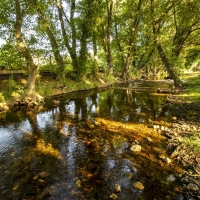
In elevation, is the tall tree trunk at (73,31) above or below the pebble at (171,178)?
above

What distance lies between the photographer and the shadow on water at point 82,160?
3664 millimetres

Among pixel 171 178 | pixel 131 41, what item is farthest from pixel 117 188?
pixel 131 41

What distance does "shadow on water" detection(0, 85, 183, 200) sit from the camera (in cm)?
366

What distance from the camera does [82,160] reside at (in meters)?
4.83

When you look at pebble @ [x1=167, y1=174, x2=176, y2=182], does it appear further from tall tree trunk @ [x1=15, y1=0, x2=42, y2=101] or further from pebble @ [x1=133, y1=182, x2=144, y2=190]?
tall tree trunk @ [x1=15, y1=0, x2=42, y2=101]

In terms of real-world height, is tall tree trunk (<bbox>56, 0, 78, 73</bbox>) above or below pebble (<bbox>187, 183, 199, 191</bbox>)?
above

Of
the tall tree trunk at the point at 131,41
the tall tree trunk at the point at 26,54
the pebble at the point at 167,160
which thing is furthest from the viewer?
the tall tree trunk at the point at 131,41

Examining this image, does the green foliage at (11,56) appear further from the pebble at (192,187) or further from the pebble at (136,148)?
the pebble at (192,187)

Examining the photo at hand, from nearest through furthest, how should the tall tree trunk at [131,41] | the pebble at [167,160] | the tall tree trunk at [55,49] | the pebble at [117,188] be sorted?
1. the pebble at [117,188]
2. the pebble at [167,160]
3. the tall tree trunk at [55,49]
4. the tall tree trunk at [131,41]

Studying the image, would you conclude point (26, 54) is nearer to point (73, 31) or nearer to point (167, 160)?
point (73, 31)

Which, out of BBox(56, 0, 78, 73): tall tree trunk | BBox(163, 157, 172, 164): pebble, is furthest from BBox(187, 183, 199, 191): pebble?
BBox(56, 0, 78, 73): tall tree trunk

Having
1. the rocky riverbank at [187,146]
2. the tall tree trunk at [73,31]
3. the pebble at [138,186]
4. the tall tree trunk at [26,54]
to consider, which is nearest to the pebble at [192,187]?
the rocky riverbank at [187,146]

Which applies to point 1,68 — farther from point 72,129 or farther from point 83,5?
point 83,5

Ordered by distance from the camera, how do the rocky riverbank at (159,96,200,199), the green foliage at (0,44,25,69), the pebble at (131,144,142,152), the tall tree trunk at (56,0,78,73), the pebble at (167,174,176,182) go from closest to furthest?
the rocky riverbank at (159,96,200,199), the pebble at (167,174,176,182), the pebble at (131,144,142,152), the green foliage at (0,44,25,69), the tall tree trunk at (56,0,78,73)
